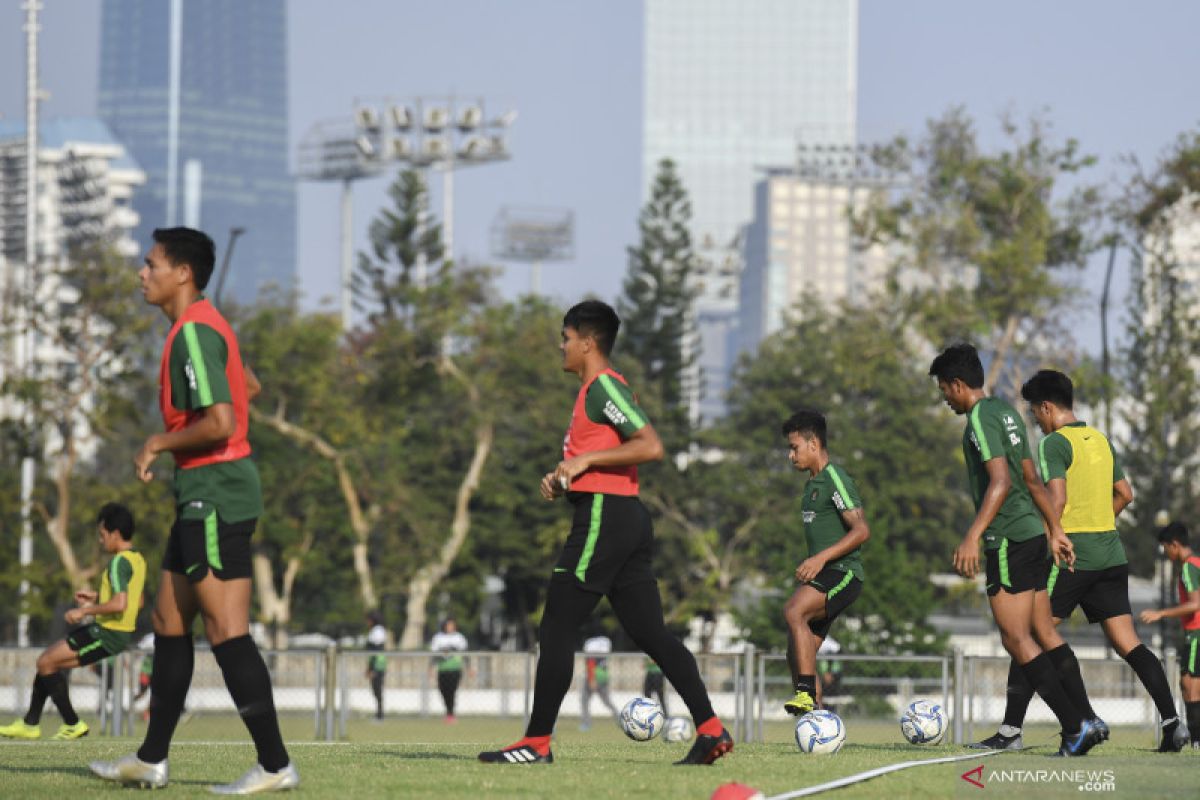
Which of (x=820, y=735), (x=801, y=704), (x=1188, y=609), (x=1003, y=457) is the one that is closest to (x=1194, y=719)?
(x=1188, y=609)

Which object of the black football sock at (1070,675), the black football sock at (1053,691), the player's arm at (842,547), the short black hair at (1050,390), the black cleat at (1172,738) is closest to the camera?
the black football sock at (1053,691)

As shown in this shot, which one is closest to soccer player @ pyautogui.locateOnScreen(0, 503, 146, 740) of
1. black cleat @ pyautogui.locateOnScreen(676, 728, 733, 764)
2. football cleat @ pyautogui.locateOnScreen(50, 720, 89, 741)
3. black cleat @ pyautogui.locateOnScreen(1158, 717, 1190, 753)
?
football cleat @ pyautogui.locateOnScreen(50, 720, 89, 741)

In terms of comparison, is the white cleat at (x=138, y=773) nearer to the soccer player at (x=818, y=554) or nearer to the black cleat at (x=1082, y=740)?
the soccer player at (x=818, y=554)

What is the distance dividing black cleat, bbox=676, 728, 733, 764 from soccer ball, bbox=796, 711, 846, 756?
173 centimetres

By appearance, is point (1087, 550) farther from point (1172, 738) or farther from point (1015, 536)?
point (1172, 738)

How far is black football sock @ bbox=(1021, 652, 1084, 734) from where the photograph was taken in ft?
32.8

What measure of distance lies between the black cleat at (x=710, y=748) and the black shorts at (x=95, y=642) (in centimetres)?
576

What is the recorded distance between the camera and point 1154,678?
1095 centimetres

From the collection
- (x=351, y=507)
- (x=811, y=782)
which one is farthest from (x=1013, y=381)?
(x=811, y=782)

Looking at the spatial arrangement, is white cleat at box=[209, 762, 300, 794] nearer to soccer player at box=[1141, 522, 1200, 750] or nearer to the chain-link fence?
soccer player at box=[1141, 522, 1200, 750]

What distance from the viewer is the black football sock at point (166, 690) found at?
7652mm

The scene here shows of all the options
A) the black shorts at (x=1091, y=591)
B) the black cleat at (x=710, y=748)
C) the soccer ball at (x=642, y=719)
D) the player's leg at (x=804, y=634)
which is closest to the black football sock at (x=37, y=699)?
the soccer ball at (x=642, y=719)

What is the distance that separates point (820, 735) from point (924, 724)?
5.03 ft

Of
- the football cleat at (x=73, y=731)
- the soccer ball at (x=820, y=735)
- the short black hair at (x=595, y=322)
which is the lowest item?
the football cleat at (x=73, y=731)
